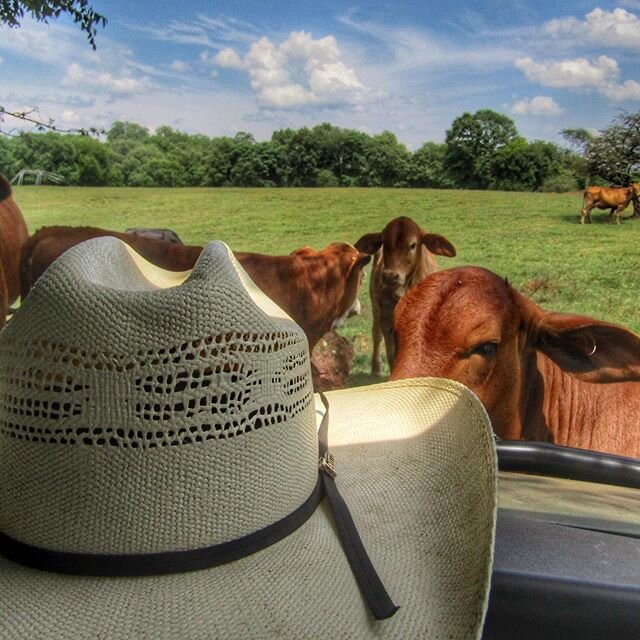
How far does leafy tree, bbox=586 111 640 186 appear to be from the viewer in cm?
398

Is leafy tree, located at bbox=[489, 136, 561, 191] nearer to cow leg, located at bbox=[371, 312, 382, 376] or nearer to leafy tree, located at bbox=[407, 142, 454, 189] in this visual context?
leafy tree, located at bbox=[407, 142, 454, 189]

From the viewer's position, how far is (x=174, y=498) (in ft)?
2.83

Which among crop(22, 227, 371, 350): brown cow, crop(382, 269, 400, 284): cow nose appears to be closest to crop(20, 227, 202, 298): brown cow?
crop(22, 227, 371, 350): brown cow

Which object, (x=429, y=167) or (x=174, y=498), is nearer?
(x=174, y=498)

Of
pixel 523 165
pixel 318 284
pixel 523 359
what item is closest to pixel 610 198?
pixel 523 165

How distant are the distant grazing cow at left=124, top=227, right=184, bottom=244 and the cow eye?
282 cm

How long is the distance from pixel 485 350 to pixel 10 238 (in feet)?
11.4

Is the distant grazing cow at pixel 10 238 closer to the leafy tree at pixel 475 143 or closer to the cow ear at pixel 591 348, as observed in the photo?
the leafy tree at pixel 475 143

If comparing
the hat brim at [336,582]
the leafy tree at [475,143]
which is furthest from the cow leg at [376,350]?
the hat brim at [336,582]

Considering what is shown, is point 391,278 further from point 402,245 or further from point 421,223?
point 421,223

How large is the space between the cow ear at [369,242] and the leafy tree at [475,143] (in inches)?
28.1

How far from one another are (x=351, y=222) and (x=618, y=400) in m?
2.72

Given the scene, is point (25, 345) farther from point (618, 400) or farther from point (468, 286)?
point (618, 400)

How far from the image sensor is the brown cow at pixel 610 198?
4.04 metres
